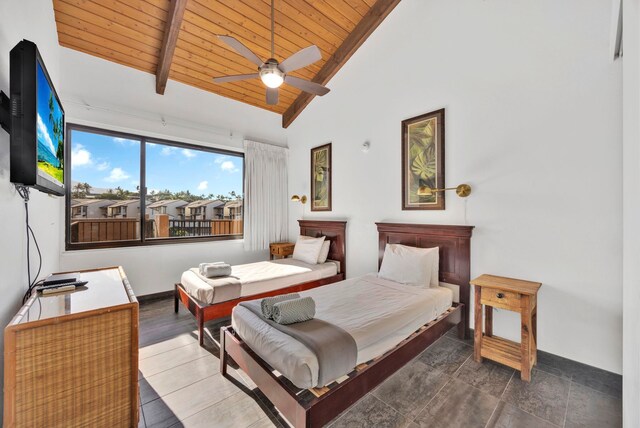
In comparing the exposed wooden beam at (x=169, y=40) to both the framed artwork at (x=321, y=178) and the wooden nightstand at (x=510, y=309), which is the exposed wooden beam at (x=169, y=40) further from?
the wooden nightstand at (x=510, y=309)

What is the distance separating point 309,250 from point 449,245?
2068 mm

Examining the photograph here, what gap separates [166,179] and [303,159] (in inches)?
92.4

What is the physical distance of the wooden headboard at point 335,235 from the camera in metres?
4.20

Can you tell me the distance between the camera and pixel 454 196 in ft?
9.69

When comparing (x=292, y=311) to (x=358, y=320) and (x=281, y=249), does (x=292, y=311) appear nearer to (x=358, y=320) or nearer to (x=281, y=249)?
(x=358, y=320)

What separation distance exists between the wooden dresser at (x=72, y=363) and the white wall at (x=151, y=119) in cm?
240

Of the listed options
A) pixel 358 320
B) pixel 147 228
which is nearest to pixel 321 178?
pixel 147 228

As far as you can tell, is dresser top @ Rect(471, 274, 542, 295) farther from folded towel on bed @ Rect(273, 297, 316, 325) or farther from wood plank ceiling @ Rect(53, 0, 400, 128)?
wood plank ceiling @ Rect(53, 0, 400, 128)

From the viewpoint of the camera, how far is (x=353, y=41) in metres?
3.92

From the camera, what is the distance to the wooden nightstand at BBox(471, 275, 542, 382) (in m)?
2.10

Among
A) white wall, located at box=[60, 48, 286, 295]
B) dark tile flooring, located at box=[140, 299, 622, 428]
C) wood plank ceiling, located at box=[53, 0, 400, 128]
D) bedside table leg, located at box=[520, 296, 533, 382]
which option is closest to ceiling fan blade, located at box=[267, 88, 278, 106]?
wood plank ceiling, located at box=[53, 0, 400, 128]

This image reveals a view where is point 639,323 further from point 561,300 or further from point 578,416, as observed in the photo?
point 561,300

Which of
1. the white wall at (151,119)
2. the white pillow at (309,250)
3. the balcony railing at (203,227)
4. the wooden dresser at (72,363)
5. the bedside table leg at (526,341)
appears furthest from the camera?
the balcony railing at (203,227)

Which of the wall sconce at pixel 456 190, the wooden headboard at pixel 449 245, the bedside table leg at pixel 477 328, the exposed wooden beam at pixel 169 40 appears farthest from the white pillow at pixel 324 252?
the exposed wooden beam at pixel 169 40
